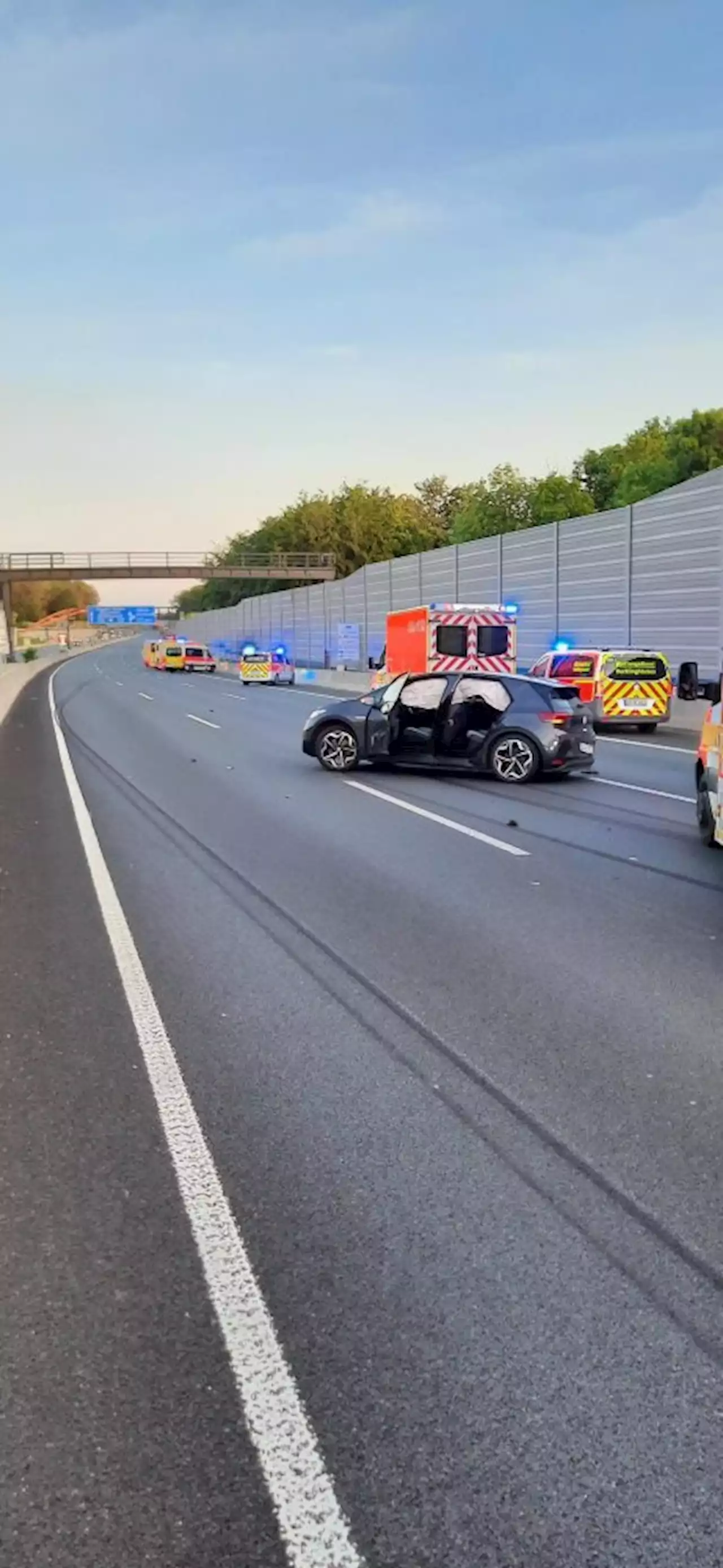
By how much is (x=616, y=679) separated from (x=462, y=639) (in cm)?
486

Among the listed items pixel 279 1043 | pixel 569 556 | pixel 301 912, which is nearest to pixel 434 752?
pixel 301 912

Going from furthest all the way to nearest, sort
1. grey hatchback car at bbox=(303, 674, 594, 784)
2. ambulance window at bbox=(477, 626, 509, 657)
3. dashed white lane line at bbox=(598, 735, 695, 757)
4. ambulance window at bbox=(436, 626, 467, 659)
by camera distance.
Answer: ambulance window at bbox=(477, 626, 509, 657)
ambulance window at bbox=(436, 626, 467, 659)
dashed white lane line at bbox=(598, 735, 695, 757)
grey hatchback car at bbox=(303, 674, 594, 784)

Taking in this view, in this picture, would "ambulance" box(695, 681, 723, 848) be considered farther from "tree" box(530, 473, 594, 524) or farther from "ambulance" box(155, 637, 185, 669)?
"tree" box(530, 473, 594, 524)

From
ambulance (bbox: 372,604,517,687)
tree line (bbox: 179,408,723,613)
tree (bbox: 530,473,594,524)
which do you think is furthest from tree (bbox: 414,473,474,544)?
ambulance (bbox: 372,604,517,687)

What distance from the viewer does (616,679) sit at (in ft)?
83.8

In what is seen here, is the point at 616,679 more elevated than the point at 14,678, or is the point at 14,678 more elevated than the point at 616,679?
the point at 616,679

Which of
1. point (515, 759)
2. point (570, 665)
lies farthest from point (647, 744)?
point (515, 759)

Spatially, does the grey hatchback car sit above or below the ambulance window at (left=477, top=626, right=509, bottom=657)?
below

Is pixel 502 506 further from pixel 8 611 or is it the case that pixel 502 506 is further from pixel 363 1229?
pixel 363 1229

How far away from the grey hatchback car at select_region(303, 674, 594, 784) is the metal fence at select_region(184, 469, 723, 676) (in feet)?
8.18

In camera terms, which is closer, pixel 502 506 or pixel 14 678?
pixel 14 678

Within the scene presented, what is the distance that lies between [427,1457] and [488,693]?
14331 mm

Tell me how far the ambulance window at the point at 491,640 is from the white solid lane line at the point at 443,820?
13014 mm

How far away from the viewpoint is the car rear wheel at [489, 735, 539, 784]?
16.6 m
